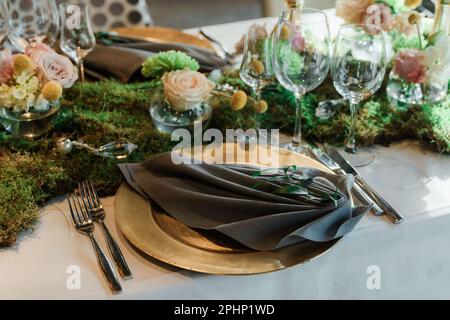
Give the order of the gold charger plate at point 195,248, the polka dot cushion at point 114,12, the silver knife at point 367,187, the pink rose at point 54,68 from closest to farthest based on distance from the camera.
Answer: the gold charger plate at point 195,248 < the silver knife at point 367,187 < the pink rose at point 54,68 < the polka dot cushion at point 114,12

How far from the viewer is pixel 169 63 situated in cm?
115

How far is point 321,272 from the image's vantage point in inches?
36.0

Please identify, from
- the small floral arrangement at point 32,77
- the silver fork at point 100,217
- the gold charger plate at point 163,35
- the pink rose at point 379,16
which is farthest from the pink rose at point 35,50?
the pink rose at point 379,16

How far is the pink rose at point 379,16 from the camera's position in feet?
4.11

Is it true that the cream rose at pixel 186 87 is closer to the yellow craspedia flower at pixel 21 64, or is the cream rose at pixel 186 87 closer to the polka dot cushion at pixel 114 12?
the yellow craspedia flower at pixel 21 64

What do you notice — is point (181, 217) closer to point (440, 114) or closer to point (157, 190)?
point (157, 190)

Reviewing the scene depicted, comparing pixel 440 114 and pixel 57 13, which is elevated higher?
pixel 57 13

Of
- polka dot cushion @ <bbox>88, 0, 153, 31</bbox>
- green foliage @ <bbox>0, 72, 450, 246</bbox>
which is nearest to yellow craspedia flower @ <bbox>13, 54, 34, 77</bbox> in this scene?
green foliage @ <bbox>0, 72, 450, 246</bbox>

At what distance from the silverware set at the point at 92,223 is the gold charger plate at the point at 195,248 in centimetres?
3

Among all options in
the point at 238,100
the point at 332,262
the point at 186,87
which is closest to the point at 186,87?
the point at 186,87

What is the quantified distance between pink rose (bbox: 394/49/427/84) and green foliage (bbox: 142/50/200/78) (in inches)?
17.4
